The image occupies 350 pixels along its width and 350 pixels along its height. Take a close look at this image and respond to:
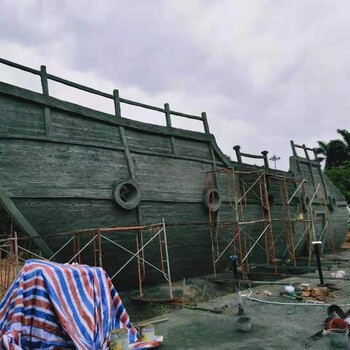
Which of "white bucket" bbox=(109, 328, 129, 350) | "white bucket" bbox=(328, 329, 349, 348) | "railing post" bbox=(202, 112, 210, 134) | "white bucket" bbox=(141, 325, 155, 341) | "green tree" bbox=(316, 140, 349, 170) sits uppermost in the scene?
"green tree" bbox=(316, 140, 349, 170)

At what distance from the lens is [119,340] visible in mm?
3902

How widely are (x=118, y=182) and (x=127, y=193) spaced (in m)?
0.47

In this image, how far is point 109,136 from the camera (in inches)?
348

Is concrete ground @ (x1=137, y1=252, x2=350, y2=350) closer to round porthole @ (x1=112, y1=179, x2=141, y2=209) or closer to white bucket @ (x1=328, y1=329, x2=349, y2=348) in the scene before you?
white bucket @ (x1=328, y1=329, x2=349, y2=348)

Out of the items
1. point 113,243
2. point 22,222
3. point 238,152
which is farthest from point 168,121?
point 22,222

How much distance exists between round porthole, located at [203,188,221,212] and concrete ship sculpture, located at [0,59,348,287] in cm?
3

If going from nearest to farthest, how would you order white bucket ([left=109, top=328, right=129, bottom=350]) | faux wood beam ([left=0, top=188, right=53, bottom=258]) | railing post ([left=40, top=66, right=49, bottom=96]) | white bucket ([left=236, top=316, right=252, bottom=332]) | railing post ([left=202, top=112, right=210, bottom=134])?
white bucket ([left=109, top=328, right=129, bottom=350])
white bucket ([left=236, top=316, right=252, bottom=332])
faux wood beam ([left=0, top=188, right=53, bottom=258])
railing post ([left=40, top=66, right=49, bottom=96])
railing post ([left=202, top=112, right=210, bottom=134])

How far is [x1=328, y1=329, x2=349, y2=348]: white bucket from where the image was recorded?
395cm

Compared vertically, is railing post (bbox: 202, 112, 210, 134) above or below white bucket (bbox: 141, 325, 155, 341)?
above

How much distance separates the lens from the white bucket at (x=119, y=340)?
389cm

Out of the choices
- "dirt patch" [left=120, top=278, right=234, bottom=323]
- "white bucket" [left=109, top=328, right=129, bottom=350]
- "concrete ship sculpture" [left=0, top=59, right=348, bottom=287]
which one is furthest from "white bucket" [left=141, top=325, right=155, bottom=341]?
"concrete ship sculpture" [left=0, top=59, right=348, bottom=287]

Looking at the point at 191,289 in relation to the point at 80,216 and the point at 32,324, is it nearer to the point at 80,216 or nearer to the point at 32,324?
the point at 80,216

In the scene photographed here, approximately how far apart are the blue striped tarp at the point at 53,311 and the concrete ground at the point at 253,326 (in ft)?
3.09

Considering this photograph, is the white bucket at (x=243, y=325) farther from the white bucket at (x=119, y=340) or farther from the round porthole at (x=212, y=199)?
the round porthole at (x=212, y=199)
